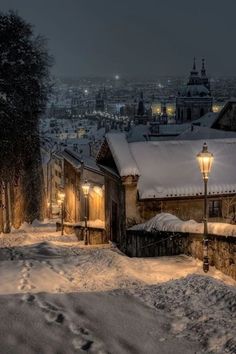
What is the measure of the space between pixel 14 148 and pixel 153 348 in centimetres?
1768

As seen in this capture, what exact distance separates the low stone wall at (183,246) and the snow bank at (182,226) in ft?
0.41

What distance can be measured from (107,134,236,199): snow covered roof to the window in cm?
59

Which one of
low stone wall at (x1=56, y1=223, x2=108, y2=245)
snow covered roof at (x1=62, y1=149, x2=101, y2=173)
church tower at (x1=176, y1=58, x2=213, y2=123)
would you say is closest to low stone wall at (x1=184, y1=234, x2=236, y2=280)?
low stone wall at (x1=56, y1=223, x2=108, y2=245)

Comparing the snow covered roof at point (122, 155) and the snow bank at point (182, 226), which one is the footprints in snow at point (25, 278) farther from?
the snow covered roof at point (122, 155)

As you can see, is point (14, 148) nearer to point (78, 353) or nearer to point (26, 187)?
point (26, 187)

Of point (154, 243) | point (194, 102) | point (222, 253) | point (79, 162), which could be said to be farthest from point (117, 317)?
point (194, 102)

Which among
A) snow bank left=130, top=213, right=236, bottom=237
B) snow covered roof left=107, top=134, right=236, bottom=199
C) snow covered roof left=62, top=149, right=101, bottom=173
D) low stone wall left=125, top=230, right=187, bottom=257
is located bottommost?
low stone wall left=125, top=230, right=187, bottom=257

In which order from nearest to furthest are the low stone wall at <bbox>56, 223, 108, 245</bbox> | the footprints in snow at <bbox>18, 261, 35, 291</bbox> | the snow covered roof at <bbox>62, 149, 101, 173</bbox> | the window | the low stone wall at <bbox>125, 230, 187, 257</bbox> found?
the footprints in snow at <bbox>18, 261, 35, 291</bbox> < the low stone wall at <bbox>125, 230, 187, 257</bbox> < the window < the low stone wall at <bbox>56, 223, 108, 245</bbox> < the snow covered roof at <bbox>62, 149, 101, 173</bbox>

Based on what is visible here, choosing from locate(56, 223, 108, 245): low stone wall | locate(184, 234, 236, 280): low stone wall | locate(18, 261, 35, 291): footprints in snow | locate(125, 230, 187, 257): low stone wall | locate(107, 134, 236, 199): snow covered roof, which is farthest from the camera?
locate(56, 223, 108, 245): low stone wall

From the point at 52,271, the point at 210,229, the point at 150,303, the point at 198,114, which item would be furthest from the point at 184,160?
the point at 198,114

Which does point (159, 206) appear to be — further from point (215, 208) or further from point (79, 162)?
point (79, 162)

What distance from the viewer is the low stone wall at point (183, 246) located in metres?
13.3

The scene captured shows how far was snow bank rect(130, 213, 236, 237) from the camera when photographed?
13465 mm

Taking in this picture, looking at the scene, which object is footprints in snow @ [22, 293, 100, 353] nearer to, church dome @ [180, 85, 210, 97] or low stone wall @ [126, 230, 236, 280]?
low stone wall @ [126, 230, 236, 280]
